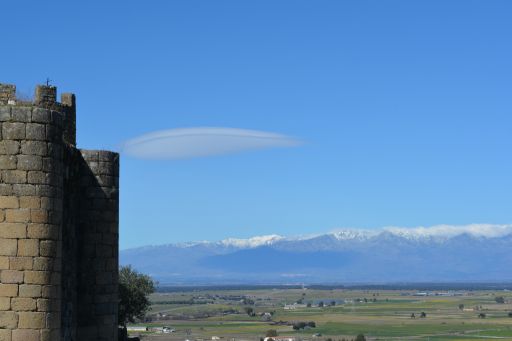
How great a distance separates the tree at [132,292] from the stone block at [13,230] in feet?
119

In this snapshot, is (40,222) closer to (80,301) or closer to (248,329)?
(80,301)

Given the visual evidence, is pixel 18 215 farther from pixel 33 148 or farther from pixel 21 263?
pixel 33 148

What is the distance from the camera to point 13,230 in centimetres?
1321

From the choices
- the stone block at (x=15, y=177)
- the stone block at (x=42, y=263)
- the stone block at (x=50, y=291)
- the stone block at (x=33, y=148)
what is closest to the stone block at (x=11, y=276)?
the stone block at (x=42, y=263)

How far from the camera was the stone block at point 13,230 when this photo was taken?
13.2 metres

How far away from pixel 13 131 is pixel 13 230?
1507 millimetres

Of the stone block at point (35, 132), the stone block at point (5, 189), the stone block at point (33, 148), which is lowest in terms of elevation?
the stone block at point (5, 189)

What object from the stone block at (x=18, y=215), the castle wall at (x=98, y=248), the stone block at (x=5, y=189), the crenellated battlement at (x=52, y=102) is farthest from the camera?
the castle wall at (x=98, y=248)

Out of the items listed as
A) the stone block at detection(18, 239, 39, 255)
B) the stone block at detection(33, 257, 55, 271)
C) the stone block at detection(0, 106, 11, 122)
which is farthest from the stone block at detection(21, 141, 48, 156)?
the stone block at detection(33, 257, 55, 271)

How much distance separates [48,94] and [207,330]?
176937 mm

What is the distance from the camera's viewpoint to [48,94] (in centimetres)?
1716

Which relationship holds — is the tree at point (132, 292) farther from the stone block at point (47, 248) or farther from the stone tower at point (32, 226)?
the stone block at point (47, 248)

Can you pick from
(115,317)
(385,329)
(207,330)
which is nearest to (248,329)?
(207,330)

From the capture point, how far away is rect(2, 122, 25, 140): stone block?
13.5 metres
